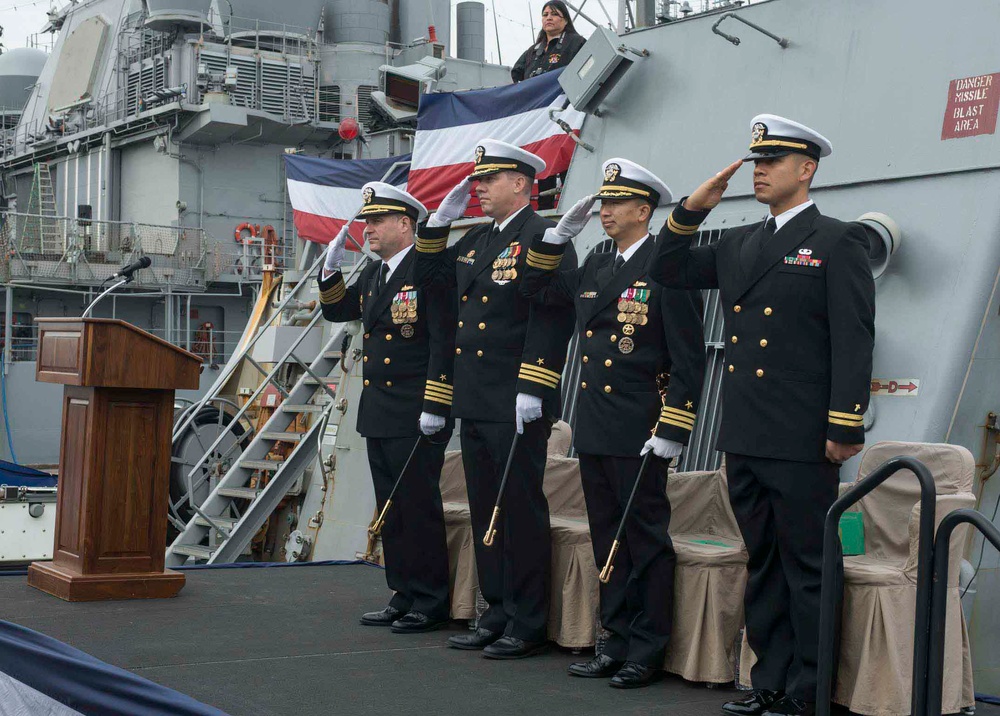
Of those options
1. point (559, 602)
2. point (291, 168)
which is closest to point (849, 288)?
point (559, 602)

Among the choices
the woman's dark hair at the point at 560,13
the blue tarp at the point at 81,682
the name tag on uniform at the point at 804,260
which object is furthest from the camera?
the woman's dark hair at the point at 560,13

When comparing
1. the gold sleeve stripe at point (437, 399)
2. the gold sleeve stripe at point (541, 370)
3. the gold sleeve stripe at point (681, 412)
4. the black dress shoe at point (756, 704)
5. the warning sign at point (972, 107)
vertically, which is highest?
the warning sign at point (972, 107)

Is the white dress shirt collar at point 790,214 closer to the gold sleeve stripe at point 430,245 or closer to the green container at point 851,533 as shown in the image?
the green container at point 851,533

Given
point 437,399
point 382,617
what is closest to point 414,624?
point 382,617

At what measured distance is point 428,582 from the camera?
439 centimetres

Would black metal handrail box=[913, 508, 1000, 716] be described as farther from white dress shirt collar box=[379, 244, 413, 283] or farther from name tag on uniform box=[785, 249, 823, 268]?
white dress shirt collar box=[379, 244, 413, 283]

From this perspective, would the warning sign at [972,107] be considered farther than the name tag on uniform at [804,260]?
Yes

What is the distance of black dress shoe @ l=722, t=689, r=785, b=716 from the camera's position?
3.20m

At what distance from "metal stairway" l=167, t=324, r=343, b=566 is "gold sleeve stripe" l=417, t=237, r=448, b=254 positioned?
3.22m

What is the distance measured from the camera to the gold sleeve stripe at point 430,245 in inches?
171

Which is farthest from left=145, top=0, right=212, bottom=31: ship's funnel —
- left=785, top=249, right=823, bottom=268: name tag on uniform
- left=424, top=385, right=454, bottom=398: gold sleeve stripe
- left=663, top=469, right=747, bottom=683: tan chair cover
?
left=785, top=249, right=823, bottom=268: name tag on uniform

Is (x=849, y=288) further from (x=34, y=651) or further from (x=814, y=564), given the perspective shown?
(x=34, y=651)

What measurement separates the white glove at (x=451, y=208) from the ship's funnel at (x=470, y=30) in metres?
16.4

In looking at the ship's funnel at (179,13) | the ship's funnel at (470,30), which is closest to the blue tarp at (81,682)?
the ship's funnel at (470,30)
